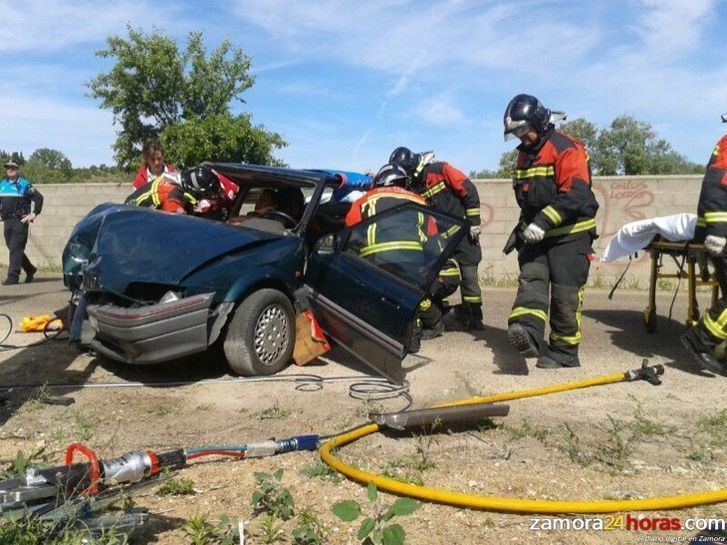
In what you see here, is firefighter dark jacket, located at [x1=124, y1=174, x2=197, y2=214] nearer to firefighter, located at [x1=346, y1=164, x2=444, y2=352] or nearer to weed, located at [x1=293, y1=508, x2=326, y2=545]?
firefighter, located at [x1=346, y1=164, x2=444, y2=352]

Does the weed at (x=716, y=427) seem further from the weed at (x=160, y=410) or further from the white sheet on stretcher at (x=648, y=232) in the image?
the weed at (x=160, y=410)

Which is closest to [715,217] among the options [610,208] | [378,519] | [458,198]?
[458,198]

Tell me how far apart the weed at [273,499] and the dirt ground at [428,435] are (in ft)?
0.19

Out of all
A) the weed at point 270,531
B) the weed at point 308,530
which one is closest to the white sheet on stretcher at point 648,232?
the weed at point 308,530

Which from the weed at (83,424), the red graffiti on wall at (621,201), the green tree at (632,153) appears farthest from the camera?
the green tree at (632,153)

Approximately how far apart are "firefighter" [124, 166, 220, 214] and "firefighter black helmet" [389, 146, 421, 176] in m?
1.68

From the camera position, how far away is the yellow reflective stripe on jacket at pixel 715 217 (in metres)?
4.93

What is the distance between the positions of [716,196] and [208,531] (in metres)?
4.07

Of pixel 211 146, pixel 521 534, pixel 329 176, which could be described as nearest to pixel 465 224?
pixel 329 176

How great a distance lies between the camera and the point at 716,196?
4.97 meters

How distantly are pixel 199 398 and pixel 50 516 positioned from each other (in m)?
2.20

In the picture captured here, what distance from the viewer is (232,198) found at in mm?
6793

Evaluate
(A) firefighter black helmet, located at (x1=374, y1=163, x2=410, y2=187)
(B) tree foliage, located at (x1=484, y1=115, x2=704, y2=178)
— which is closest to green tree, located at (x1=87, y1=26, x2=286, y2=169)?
(B) tree foliage, located at (x1=484, y1=115, x2=704, y2=178)

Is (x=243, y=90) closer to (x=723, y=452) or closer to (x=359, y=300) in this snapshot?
(x=359, y=300)
